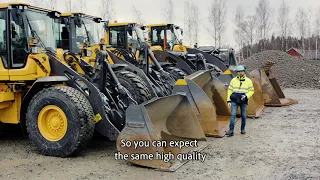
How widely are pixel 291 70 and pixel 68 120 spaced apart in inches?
655

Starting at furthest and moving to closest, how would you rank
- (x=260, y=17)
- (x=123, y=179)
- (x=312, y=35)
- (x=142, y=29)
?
(x=312, y=35), (x=260, y=17), (x=142, y=29), (x=123, y=179)

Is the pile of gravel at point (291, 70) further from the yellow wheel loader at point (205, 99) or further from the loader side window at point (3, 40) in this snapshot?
the loader side window at point (3, 40)

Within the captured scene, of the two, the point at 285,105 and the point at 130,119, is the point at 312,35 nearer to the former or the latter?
the point at 285,105

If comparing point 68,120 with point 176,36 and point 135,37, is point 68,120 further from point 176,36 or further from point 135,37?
point 176,36

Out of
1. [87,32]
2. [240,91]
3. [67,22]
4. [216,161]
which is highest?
[67,22]

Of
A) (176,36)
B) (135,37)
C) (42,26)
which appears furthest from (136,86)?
(176,36)

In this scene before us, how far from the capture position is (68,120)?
5.48m

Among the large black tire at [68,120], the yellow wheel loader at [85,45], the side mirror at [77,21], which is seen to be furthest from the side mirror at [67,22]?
the large black tire at [68,120]

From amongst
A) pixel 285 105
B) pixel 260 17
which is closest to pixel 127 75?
pixel 285 105

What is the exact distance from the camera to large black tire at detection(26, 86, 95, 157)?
214 inches

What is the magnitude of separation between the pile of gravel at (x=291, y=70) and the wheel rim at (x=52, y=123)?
14.3 metres

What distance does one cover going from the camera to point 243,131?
7379mm

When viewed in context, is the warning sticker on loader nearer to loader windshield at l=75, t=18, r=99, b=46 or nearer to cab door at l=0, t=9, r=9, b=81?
cab door at l=0, t=9, r=9, b=81

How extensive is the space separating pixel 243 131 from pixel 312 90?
1040 cm
